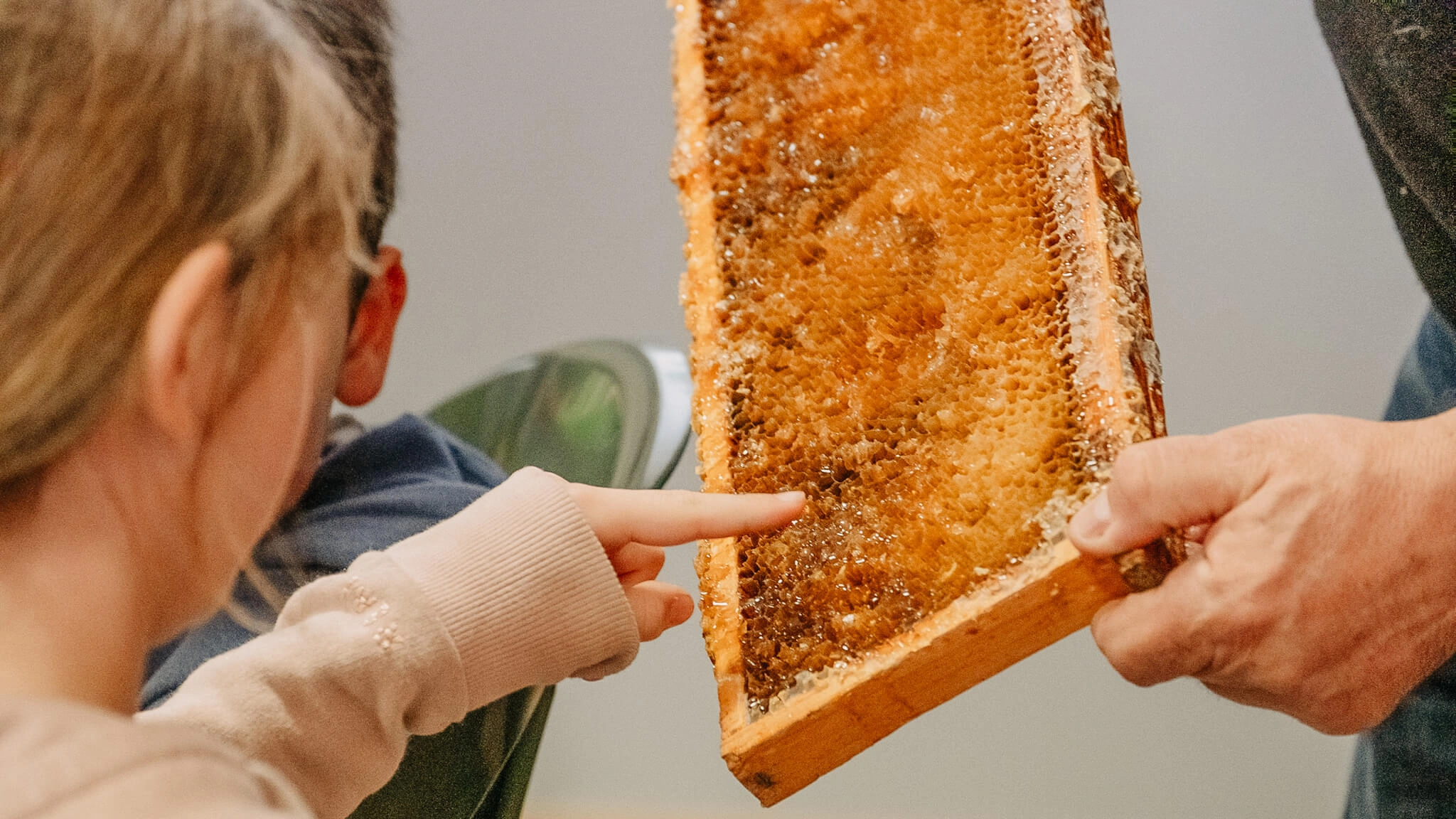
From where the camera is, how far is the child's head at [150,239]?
45 centimetres

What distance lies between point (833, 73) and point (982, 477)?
1.26 ft

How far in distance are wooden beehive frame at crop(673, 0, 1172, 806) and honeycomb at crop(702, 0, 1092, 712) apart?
2cm

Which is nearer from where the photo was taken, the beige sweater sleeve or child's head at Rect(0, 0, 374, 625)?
child's head at Rect(0, 0, 374, 625)

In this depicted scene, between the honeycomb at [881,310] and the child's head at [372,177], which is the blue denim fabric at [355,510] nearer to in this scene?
the child's head at [372,177]

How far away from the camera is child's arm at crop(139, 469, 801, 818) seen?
64 cm

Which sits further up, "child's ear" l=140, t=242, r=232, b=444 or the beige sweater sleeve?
"child's ear" l=140, t=242, r=232, b=444

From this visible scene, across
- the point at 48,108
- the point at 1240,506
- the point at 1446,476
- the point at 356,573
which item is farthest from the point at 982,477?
the point at 48,108

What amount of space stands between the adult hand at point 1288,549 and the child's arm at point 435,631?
0.24 m

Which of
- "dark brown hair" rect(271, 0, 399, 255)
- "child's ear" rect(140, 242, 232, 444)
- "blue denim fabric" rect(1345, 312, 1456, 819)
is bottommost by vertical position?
"blue denim fabric" rect(1345, 312, 1456, 819)

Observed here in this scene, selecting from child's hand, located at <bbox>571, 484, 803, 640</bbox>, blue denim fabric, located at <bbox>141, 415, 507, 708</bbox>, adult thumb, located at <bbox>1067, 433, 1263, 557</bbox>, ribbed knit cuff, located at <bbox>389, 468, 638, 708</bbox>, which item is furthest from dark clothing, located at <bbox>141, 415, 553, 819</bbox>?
adult thumb, located at <bbox>1067, 433, 1263, 557</bbox>

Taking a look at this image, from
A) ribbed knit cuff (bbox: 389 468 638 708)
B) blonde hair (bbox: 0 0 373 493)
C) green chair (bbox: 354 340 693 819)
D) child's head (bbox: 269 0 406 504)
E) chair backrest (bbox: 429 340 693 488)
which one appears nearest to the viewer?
blonde hair (bbox: 0 0 373 493)

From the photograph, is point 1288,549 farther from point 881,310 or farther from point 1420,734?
point 1420,734

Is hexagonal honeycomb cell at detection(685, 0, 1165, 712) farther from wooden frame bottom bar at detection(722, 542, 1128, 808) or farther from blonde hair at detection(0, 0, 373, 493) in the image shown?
blonde hair at detection(0, 0, 373, 493)

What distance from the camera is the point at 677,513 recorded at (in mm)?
676
